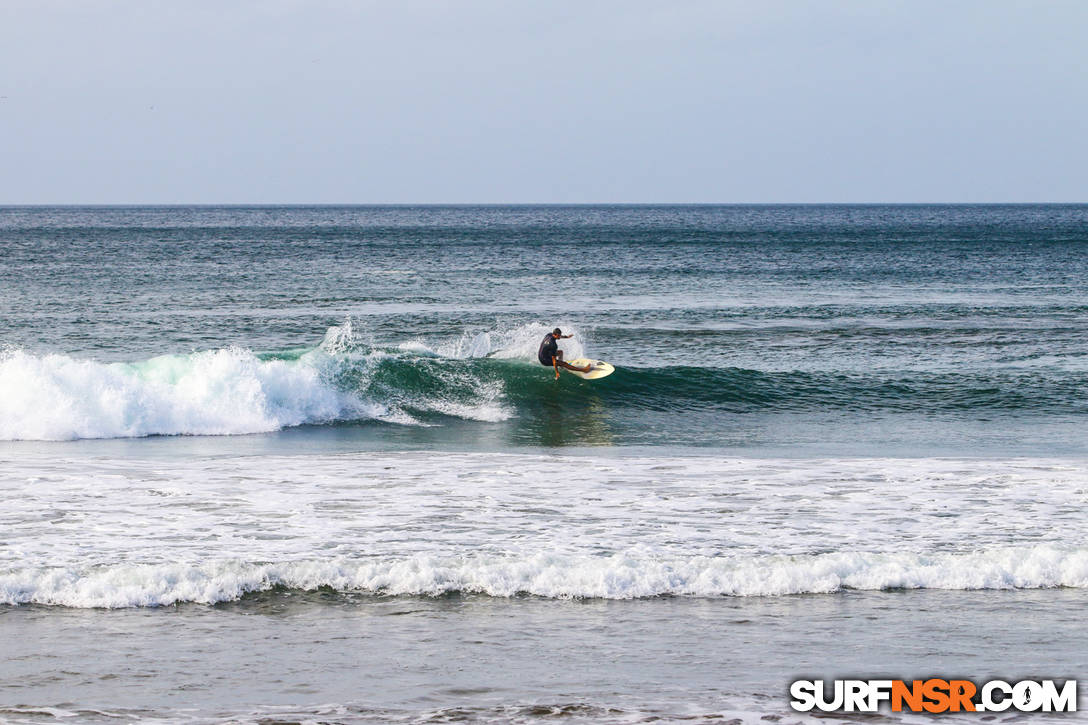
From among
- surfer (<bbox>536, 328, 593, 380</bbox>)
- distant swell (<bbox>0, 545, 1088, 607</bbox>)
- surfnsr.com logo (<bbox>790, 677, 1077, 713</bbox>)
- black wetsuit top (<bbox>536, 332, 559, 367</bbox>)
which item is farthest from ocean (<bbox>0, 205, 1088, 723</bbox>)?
black wetsuit top (<bbox>536, 332, 559, 367</bbox>)

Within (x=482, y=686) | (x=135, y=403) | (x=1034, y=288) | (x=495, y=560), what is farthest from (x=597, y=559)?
(x=1034, y=288)

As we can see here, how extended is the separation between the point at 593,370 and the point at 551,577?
45.7ft

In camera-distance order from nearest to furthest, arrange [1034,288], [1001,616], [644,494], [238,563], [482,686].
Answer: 1. [482,686]
2. [1001,616]
3. [238,563]
4. [644,494]
5. [1034,288]

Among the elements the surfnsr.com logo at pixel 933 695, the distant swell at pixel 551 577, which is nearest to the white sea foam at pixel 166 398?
the distant swell at pixel 551 577

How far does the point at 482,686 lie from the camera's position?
297 inches

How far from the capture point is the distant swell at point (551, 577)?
9562mm

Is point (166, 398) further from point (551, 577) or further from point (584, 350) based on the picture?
point (551, 577)

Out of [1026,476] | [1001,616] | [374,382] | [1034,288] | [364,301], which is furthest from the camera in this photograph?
[1034,288]

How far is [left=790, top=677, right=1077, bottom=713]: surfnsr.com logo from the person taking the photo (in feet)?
23.6

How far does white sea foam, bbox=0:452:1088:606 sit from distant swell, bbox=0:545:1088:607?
0.02 meters

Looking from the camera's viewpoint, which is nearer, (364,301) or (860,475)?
(860,475)

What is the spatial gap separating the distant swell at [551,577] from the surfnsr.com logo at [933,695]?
2.26m

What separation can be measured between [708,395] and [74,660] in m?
16.7

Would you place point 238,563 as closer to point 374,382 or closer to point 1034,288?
point 374,382
